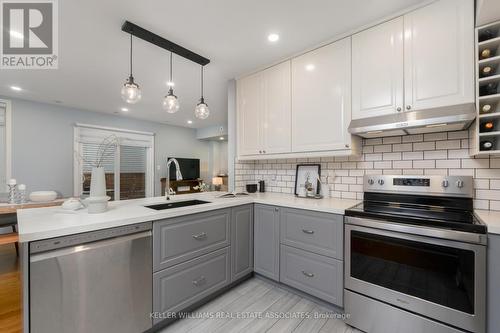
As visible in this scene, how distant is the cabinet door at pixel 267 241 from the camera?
7.02 ft

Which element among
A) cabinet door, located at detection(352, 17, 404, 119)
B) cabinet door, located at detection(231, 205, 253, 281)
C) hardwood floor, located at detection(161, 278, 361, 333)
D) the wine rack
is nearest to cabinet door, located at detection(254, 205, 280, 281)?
cabinet door, located at detection(231, 205, 253, 281)

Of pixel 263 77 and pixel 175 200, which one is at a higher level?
Result: pixel 263 77

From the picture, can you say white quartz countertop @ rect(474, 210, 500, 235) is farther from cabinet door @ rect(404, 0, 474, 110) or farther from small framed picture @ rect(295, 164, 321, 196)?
small framed picture @ rect(295, 164, 321, 196)

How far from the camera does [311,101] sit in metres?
2.19

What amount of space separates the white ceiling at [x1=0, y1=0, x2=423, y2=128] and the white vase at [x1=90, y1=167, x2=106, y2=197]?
1259mm

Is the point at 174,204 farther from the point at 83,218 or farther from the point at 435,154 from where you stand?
the point at 435,154

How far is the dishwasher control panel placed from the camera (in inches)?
44.2

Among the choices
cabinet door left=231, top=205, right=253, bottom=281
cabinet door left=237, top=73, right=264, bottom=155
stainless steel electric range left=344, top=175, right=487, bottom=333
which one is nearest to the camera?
stainless steel electric range left=344, top=175, right=487, bottom=333

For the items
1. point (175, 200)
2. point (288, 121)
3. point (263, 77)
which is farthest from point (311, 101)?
point (175, 200)

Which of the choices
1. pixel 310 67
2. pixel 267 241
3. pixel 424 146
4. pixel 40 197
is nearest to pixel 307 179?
pixel 267 241

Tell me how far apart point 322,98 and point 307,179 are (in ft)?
3.10

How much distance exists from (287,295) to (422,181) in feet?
5.20

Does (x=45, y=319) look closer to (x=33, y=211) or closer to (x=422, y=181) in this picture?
(x=33, y=211)

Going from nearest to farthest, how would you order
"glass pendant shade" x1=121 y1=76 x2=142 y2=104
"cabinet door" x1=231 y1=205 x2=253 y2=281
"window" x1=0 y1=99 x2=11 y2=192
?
"glass pendant shade" x1=121 y1=76 x2=142 y2=104
"cabinet door" x1=231 y1=205 x2=253 y2=281
"window" x1=0 y1=99 x2=11 y2=192
